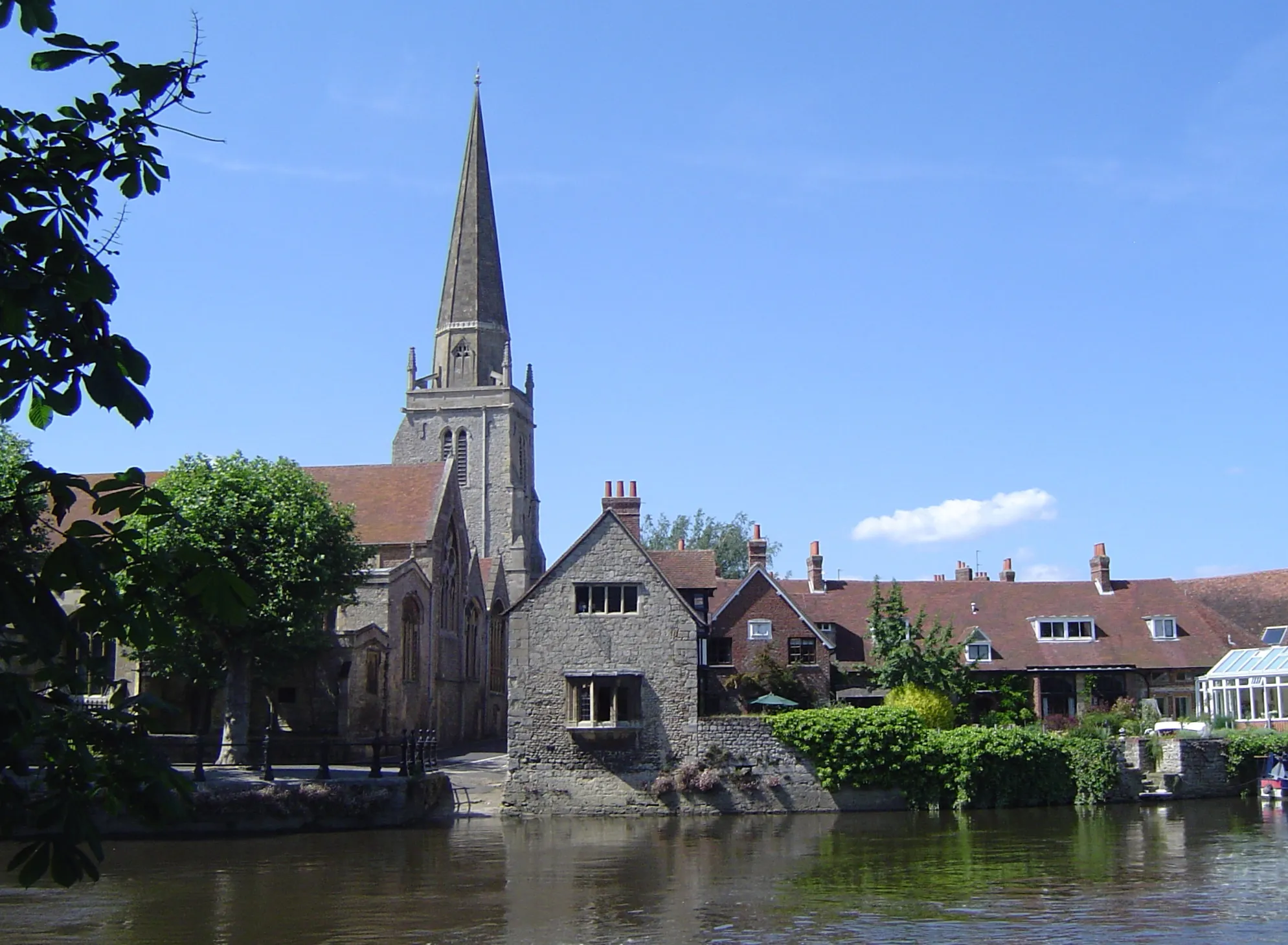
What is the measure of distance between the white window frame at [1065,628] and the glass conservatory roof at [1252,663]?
433 cm

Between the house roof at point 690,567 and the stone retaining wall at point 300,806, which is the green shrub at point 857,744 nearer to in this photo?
the house roof at point 690,567

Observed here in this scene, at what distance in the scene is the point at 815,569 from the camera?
54156mm

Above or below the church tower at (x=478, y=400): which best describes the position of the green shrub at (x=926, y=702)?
below

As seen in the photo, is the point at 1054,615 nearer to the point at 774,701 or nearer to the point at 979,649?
the point at 979,649

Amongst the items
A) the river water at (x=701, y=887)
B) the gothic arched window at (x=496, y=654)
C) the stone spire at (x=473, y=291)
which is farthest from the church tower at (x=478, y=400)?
the river water at (x=701, y=887)

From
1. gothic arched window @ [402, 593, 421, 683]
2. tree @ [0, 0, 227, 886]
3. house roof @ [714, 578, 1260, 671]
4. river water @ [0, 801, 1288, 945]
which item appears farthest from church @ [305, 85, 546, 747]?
tree @ [0, 0, 227, 886]

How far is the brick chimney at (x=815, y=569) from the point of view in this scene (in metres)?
54.1

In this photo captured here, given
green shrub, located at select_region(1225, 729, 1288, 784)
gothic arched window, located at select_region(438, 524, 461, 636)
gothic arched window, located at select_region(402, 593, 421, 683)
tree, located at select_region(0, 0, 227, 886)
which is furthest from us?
gothic arched window, located at select_region(438, 524, 461, 636)

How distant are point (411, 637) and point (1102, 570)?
1107 inches

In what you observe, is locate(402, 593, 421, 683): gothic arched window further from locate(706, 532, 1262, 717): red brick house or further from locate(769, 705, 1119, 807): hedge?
locate(769, 705, 1119, 807): hedge

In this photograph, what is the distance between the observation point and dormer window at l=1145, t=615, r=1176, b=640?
50281mm

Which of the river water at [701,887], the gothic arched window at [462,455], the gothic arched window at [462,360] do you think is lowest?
the river water at [701,887]

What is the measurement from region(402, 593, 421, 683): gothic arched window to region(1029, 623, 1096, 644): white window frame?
2415 cm

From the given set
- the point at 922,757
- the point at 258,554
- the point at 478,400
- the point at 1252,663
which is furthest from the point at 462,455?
the point at 922,757
